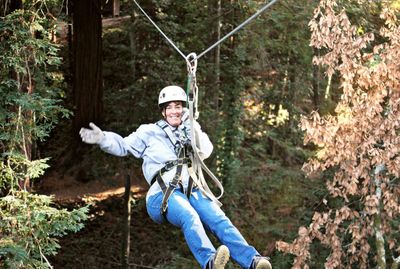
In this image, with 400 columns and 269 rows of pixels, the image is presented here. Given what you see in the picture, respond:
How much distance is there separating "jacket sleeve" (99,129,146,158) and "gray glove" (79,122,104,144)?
9cm

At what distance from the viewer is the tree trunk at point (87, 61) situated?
32.7 feet

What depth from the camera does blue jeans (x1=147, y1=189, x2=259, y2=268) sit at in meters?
4.00

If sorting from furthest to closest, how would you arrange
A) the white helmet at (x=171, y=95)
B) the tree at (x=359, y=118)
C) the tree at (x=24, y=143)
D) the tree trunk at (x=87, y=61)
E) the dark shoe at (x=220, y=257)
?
the tree trunk at (x=87, y=61) < the tree at (x=359, y=118) < the tree at (x=24, y=143) < the white helmet at (x=171, y=95) < the dark shoe at (x=220, y=257)

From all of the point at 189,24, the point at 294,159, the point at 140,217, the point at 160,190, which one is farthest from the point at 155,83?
the point at 160,190

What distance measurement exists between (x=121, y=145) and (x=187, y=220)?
719mm

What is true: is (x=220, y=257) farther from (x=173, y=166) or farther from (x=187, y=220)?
(x=173, y=166)

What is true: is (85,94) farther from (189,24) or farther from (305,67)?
(305,67)

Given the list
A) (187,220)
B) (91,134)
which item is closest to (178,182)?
(187,220)

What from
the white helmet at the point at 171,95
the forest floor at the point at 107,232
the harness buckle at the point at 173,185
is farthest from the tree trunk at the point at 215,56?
the harness buckle at the point at 173,185

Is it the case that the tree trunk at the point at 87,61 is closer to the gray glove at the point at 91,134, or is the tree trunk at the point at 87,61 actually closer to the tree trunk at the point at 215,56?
the tree trunk at the point at 215,56

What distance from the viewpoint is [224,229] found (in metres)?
4.12

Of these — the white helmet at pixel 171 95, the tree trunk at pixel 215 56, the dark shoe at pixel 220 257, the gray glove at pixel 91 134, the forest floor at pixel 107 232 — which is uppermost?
the tree trunk at pixel 215 56

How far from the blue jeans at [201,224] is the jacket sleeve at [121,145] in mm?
Result: 365

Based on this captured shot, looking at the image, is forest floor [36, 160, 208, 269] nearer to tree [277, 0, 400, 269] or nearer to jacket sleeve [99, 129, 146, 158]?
tree [277, 0, 400, 269]
